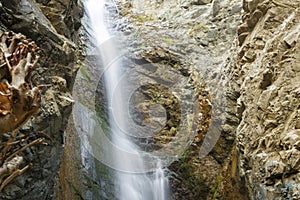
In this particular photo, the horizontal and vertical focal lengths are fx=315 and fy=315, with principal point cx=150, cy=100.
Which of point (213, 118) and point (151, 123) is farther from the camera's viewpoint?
point (151, 123)

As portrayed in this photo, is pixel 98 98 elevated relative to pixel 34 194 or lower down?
elevated

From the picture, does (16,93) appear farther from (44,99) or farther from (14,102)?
(44,99)

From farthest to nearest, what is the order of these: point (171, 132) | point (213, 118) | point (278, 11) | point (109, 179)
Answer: point (171, 132) → point (213, 118) → point (109, 179) → point (278, 11)

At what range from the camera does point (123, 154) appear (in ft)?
26.4

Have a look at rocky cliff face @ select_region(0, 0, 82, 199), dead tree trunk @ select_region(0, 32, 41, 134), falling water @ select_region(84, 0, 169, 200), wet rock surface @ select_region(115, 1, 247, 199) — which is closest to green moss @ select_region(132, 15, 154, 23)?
wet rock surface @ select_region(115, 1, 247, 199)

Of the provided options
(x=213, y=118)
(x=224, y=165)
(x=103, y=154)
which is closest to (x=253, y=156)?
(x=224, y=165)

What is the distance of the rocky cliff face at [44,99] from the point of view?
429 centimetres

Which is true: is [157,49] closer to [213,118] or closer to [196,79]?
[196,79]

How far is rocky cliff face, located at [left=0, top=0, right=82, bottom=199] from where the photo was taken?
4285 mm

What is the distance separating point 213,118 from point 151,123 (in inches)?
76.0

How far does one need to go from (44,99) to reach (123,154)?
387cm

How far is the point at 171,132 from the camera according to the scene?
8.72 metres

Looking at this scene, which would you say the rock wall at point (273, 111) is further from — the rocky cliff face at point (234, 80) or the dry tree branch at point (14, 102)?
the dry tree branch at point (14, 102)

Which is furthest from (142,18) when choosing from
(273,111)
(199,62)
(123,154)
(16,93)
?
(16,93)
